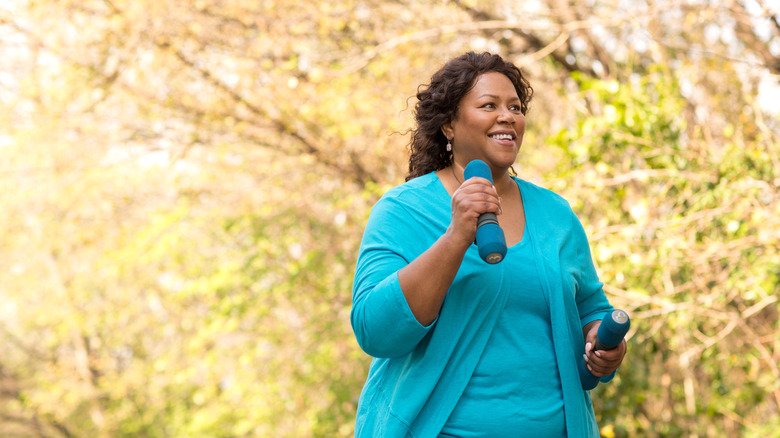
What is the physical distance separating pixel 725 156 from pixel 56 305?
1132 cm

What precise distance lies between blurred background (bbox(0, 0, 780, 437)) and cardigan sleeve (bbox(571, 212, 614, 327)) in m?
2.22

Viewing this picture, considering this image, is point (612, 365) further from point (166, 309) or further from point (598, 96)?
point (166, 309)

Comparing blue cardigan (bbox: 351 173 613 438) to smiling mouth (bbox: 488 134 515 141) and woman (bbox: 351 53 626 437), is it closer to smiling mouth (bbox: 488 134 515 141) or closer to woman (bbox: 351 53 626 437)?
woman (bbox: 351 53 626 437)

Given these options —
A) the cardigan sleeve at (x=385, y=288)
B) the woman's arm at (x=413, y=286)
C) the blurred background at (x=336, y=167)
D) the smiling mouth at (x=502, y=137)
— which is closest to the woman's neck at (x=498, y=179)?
the smiling mouth at (x=502, y=137)

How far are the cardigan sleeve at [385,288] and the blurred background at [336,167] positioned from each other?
262 cm

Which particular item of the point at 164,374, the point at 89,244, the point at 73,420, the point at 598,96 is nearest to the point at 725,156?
the point at 598,96

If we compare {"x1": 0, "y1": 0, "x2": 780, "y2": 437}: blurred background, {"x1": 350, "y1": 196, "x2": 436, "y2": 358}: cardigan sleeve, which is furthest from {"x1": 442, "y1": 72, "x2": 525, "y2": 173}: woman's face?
{"x1": 0, "y1": 0, "x2": 780, "y2": 437}: blurred background

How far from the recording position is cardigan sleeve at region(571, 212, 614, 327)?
2.67 meters

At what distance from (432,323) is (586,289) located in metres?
0.51

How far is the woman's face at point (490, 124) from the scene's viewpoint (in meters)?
2.58

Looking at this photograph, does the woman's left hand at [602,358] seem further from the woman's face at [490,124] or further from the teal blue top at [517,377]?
the woman's face at [490,124]

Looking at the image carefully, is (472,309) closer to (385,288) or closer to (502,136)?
(385,288)

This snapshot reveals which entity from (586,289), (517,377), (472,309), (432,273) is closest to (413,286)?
(432,273)

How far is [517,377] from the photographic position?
2.39 metres
